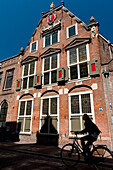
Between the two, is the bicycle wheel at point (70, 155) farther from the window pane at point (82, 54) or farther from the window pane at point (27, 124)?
the window pane at point (82, 54)

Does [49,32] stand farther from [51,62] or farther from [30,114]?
[30,114]

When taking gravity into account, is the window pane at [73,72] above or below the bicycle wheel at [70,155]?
above

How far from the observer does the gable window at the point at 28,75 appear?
12.3 meters

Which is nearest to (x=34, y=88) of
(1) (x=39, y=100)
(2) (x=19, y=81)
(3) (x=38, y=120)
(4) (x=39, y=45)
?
(1) (x=39, y=100)

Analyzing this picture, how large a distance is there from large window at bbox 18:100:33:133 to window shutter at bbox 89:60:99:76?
6474 millimetres

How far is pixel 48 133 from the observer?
9359 mm

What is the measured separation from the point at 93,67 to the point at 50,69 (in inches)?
168

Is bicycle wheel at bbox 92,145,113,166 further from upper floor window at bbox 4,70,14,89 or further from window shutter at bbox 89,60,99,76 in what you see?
upper floor window at bbox 4,70,14,89

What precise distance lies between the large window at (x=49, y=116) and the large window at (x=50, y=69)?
1851 millimetres

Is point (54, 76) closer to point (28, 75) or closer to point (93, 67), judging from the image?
point (28, 75)

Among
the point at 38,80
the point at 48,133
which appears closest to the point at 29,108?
the point at 38,80

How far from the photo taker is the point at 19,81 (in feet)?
42.4

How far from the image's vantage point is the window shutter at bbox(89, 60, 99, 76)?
8.55m

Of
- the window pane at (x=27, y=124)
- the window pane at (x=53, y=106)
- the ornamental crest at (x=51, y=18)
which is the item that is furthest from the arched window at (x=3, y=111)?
the ornamental crest at (x=51, y=18)
